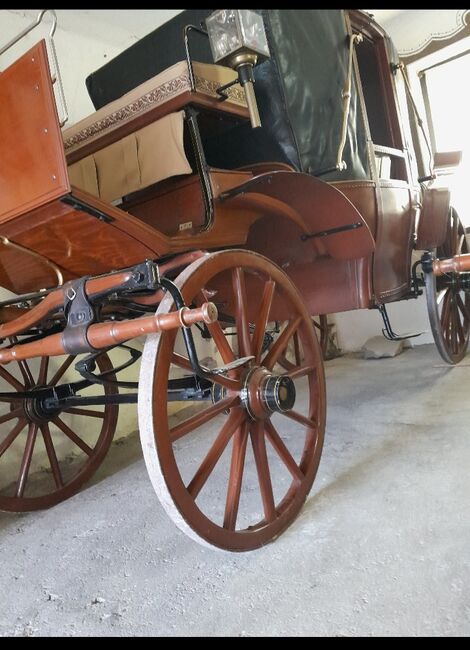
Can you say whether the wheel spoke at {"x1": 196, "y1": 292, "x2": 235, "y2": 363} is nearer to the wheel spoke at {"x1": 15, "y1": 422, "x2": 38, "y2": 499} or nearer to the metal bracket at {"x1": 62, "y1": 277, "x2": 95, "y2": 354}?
the metal bracket at {"x1": 62, "y1": 277, "x2": 95, "y2": 354}

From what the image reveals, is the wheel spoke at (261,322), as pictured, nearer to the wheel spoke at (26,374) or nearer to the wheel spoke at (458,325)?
the wheel spoke at (26,374)

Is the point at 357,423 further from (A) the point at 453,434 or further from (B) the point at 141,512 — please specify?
(B) the point at 141,512

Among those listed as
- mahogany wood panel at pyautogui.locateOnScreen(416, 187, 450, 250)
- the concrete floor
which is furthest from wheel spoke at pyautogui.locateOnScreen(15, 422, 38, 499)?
mahogany wood panel at pyautogui.locateOnScreen(416, 187, 450, 250)

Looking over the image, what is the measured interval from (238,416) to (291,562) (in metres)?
0.41

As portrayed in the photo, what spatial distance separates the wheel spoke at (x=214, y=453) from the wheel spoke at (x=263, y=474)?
0.08 m

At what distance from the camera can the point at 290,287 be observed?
170cm

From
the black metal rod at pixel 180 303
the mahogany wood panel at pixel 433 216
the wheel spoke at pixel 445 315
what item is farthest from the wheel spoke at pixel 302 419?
the wheel spoke at pixel 445 315

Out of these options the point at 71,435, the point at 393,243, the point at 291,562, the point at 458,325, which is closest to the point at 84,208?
the point at 291,562

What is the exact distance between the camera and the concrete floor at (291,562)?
1.11 meters

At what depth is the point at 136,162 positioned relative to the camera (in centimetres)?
178

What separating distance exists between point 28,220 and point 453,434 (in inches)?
71.2

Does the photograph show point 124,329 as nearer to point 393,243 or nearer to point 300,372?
point 300,372

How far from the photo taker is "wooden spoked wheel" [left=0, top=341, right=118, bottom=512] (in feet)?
6.73

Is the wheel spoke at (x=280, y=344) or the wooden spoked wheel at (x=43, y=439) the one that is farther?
the wooden spoked wheel at (x=43, y=439)
